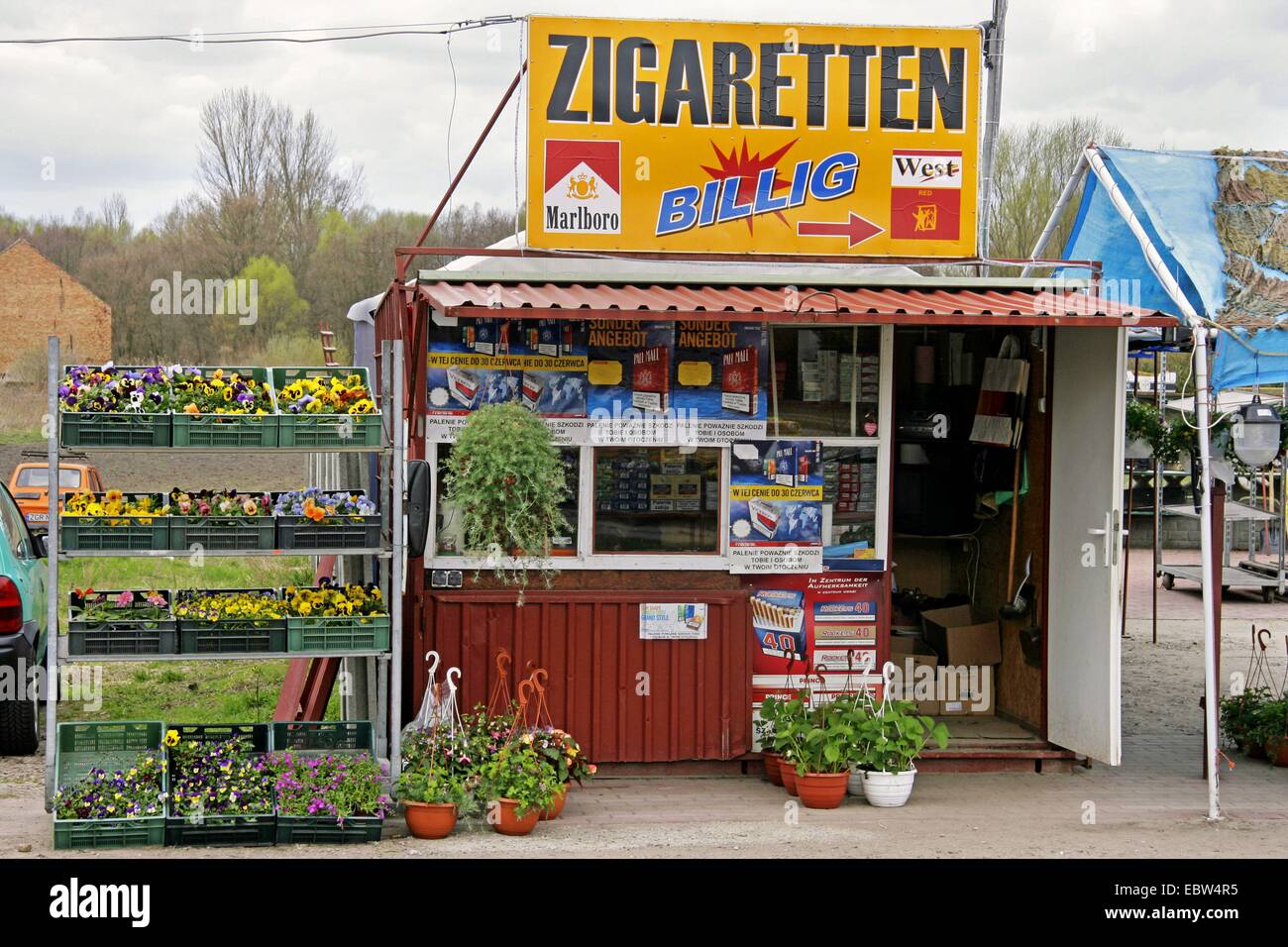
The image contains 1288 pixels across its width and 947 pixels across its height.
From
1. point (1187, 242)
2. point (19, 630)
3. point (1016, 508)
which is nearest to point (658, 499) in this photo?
point (1016, 508)

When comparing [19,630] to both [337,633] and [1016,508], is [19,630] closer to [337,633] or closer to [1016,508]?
[337,633]

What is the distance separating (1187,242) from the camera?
9.07 m

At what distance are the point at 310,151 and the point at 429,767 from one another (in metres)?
36.0

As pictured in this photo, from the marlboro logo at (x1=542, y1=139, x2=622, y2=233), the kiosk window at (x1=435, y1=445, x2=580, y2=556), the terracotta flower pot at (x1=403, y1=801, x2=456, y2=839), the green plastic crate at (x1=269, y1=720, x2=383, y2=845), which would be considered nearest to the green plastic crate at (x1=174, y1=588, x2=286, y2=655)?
the green plastic crate at (x1=269, y1=720, x2=383, y2=845)

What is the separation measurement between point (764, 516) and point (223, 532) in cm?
341

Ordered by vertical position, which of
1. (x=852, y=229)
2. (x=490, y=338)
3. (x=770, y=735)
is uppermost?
(x=852, y=229)

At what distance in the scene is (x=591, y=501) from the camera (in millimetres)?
8922

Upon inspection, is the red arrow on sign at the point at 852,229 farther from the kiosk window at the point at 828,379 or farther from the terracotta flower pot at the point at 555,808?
the terracotta flower pot at the point at 555,808

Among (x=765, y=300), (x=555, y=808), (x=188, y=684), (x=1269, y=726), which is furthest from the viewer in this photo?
(x=188, y=684)

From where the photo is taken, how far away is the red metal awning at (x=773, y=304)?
8039mm

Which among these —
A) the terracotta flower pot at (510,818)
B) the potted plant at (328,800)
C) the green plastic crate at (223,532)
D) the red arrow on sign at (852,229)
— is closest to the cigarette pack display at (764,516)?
the red arrow on sign at (852,229)

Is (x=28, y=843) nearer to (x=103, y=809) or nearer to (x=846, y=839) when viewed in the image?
(x=103, y=809)

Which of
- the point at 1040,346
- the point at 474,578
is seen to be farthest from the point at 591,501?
the point at 1040,346

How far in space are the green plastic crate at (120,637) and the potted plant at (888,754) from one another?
406 centimetres
